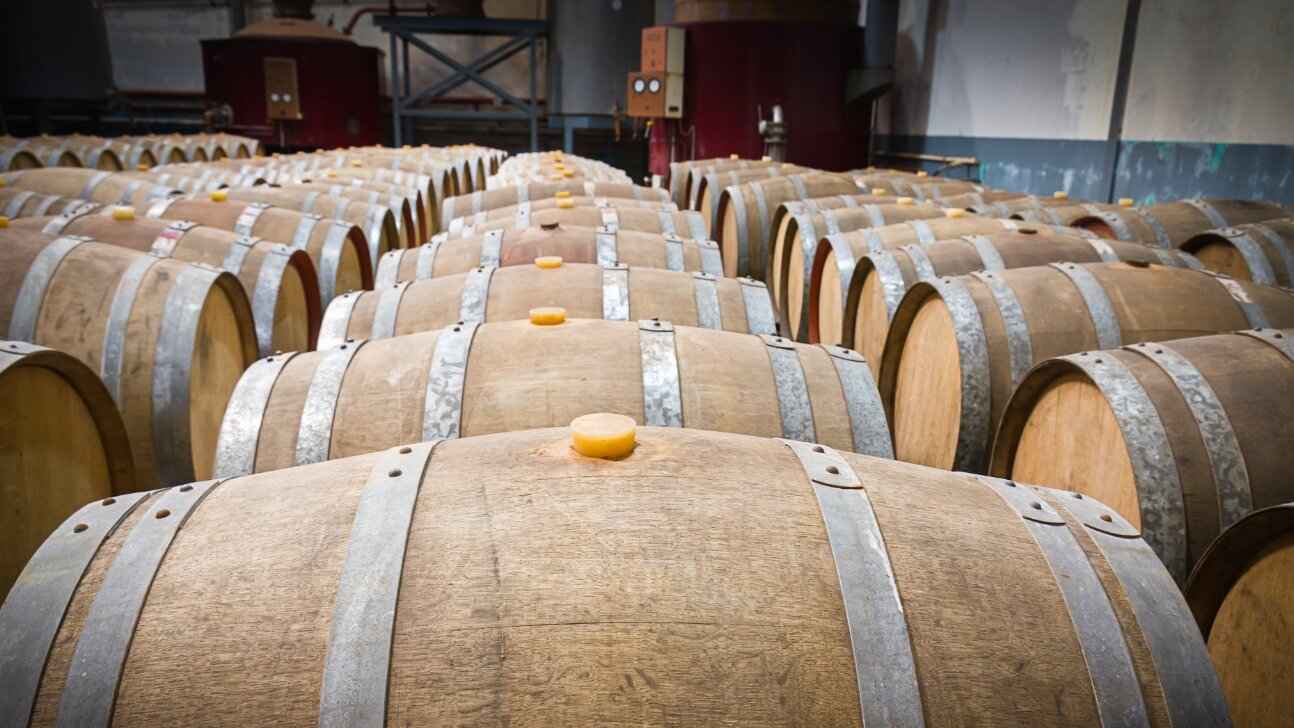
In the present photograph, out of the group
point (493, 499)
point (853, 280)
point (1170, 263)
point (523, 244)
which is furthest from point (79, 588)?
point (1170, 263)

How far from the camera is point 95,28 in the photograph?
19672 millimetres

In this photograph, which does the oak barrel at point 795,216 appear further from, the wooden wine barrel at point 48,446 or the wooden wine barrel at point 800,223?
the wooden wine barrel at point 48,446

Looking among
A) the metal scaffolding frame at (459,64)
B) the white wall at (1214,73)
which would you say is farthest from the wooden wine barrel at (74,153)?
the white wall at (1214,73)

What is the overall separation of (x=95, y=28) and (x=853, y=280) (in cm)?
2257

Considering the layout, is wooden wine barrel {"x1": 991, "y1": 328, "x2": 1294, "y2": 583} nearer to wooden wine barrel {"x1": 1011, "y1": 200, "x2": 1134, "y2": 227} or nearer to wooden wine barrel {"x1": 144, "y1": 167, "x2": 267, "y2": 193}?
wooden wine barrel {"x1": 1011, "y1": 200, "x2": 1134, "y2": 227}

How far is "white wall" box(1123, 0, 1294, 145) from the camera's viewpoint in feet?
18.6

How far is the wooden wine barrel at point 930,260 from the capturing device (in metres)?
3.60

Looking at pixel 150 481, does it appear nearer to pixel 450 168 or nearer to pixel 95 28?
pixel 450 168

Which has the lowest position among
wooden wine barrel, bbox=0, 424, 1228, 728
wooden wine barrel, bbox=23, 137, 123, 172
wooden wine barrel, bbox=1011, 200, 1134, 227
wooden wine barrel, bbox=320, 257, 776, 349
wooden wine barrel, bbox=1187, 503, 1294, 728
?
wooden wine barrel, bbox=1187, 503, 1294, 728

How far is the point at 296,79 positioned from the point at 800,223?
16.9m

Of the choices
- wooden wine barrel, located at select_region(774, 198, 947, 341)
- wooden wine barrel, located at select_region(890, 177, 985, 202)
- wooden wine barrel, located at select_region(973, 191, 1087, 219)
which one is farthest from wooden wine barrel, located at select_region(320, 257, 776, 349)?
wooden wine barrel, located at select_region(890, 177, 985, 202)

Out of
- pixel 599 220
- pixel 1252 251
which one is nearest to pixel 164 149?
pixel 599 220

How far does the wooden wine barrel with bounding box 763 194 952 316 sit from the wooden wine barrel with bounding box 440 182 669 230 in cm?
90

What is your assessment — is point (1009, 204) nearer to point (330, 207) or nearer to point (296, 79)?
point (330, 207)
